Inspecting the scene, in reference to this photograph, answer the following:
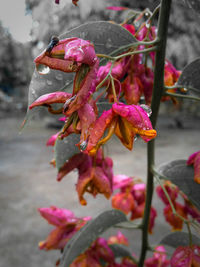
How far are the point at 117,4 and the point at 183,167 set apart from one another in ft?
1.01

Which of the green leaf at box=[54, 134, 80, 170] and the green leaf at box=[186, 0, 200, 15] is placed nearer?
the green leaf at box=[186, 0, 200, 15]

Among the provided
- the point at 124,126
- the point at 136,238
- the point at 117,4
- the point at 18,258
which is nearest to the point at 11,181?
the point at 18,258

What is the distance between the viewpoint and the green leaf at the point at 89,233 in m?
0.39

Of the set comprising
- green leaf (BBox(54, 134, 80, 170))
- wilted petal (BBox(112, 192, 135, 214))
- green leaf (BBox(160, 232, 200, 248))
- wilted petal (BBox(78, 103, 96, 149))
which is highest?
wilted petal (BBox(78, 103, 96, 149))

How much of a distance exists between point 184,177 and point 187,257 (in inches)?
4.1

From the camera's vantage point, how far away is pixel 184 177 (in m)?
0.41

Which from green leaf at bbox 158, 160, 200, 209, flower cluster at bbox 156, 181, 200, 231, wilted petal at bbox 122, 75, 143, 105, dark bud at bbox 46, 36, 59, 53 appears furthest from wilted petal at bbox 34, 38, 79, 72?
flower cluster at bbox 156, 181, 200, 231

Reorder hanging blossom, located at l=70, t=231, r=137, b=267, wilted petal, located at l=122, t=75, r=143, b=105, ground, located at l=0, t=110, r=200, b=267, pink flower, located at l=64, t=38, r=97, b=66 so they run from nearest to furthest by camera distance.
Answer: pink flower, located at l=64, t=38, r=97, b=66
wilted petal, located at l=122, t=75, r=143, b=105
hanging blossom, located at l=70, t=231, r=137, b=267
ground, located at l=0, t=110, r=200, b=267

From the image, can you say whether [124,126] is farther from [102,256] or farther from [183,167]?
[102,256]

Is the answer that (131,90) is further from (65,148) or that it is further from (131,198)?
(131,198)

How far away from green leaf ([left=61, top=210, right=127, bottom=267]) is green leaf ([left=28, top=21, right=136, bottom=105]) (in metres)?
0.21

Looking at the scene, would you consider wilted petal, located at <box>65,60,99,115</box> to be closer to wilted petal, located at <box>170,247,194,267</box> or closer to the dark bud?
the dark bud

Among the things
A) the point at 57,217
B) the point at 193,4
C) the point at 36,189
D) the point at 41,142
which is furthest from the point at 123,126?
the point at 41,142

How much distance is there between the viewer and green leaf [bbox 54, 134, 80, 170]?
1.28 feet
